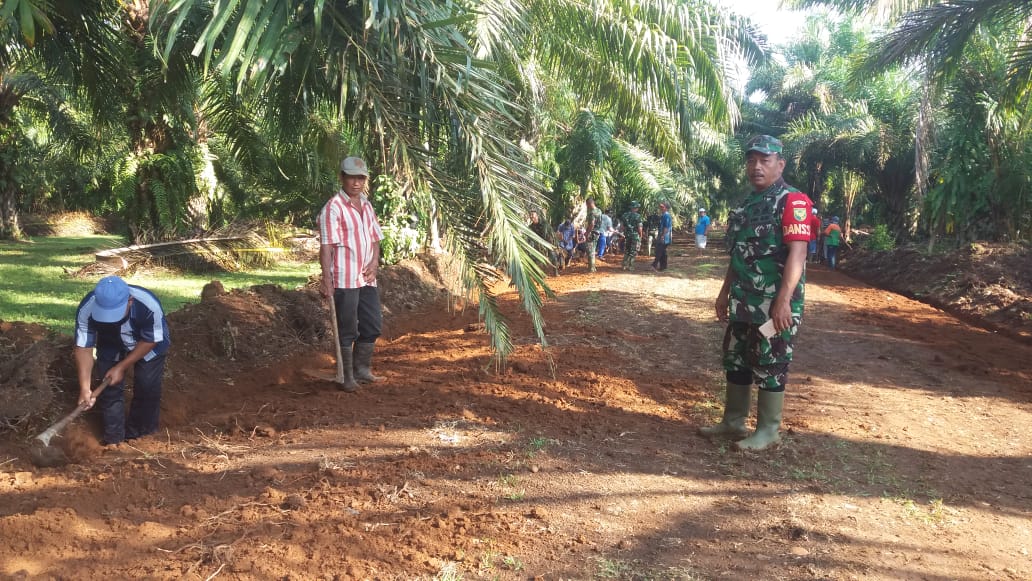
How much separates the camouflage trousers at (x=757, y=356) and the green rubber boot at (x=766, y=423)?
0.07m

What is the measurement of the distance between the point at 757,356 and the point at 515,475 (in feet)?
5.30

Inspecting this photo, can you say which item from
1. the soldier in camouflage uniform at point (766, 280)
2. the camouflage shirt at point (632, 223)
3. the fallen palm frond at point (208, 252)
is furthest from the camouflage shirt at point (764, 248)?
the camouflage shirt at point (632, 223)

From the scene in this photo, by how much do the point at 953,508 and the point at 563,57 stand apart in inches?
277

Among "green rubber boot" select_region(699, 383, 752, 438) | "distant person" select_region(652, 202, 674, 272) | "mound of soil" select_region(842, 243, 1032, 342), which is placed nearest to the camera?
"green rubber boot" select_region(699, 383, 752, 438)

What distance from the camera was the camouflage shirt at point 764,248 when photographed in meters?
4.15

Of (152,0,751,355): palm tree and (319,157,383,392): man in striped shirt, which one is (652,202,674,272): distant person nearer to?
(152,0,751,355): palm tree

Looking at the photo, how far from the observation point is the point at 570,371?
635 cm

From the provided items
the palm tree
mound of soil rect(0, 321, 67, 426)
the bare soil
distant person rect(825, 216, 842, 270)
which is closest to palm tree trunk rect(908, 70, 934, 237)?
distant person rect(825, 216, 842, 270)

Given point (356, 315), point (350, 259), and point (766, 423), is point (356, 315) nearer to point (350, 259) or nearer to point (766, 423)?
point (350, 259)

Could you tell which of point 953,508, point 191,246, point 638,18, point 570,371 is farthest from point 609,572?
point 191,246

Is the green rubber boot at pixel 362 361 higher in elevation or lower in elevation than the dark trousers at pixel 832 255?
lower

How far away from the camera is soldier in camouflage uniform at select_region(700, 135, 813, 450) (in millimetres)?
4102

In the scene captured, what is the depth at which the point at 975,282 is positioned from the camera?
504 inches

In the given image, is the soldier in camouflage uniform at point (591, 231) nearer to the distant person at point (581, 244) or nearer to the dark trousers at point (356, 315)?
the distant person at point (581, 244)
